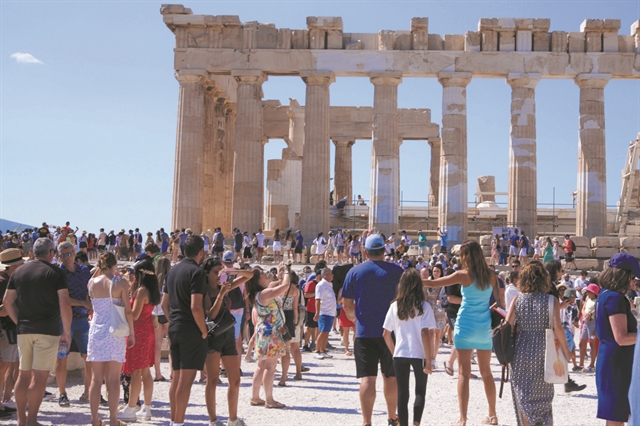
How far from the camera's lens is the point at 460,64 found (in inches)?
1282

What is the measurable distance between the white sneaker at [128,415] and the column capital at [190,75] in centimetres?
2572

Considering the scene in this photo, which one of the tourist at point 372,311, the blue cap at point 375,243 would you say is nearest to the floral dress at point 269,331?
the tourist at point 372,311

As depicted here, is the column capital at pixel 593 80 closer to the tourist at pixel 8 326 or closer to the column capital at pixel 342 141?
the column capital at pixel 342 141

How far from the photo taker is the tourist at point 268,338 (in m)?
9.56

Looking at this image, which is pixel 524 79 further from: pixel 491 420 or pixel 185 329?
pixel 185 329

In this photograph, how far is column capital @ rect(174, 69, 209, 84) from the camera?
108 ft

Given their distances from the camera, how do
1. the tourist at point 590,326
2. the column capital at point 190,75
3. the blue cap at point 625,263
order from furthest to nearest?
the column capital at point 190,75 < the tourist at point 590,326 < the blue cap at point 625,263

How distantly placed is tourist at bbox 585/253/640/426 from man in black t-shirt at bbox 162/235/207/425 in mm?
3743

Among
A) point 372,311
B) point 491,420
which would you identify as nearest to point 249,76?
point 491,420

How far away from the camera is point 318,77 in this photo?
32.7 m

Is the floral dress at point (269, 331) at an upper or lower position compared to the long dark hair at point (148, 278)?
lower

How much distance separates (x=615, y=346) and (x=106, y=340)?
16.5 feet

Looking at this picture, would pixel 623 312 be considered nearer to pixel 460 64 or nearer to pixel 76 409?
pixel 76 409

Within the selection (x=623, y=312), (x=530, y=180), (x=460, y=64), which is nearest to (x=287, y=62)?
(x=460, y=64)
